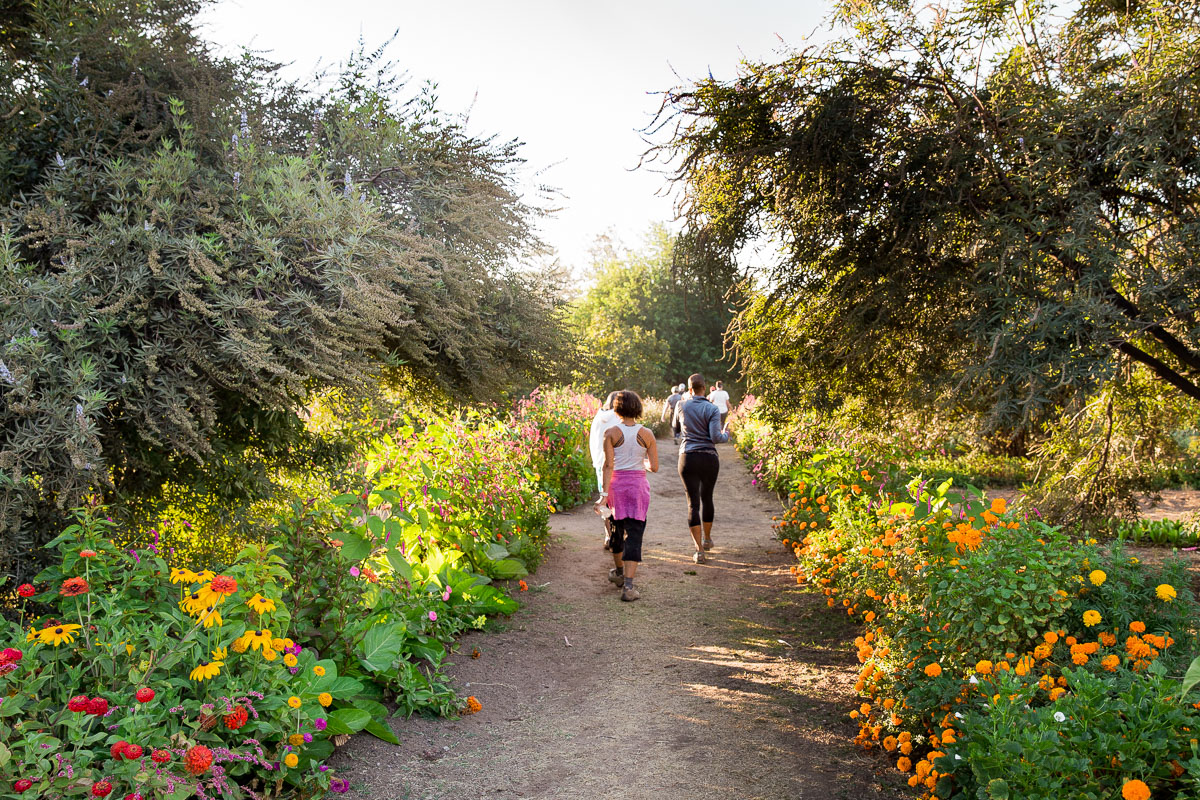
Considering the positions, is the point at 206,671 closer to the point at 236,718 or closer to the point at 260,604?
the point at 236,718

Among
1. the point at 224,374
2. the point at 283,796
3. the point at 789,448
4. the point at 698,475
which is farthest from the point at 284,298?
the point at 789,448

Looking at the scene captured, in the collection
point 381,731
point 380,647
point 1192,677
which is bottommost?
point 381,731

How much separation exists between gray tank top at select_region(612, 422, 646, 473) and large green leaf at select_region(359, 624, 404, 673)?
112 inches

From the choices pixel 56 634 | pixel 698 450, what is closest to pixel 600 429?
pixel 698 450

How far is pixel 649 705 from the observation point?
4.15 m

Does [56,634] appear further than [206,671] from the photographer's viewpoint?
No

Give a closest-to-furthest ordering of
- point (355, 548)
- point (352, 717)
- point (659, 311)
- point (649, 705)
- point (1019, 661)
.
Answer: point (1019, 661), point (352, 717), point (355, 548), point (649, 705), point (659, 311)

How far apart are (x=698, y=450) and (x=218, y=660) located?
17.9ft

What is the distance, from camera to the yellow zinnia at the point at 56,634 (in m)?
2.47

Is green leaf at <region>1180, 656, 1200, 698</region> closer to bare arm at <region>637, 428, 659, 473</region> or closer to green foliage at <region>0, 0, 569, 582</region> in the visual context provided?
green foliage at <region>0, 0, 569, 582</region>

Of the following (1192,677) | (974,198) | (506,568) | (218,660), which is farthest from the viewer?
(506,568)

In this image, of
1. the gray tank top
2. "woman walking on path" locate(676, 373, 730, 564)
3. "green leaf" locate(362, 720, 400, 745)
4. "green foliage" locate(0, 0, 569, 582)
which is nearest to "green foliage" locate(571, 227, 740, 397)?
"woman walking on path" locate(676, 373, 730, 564)

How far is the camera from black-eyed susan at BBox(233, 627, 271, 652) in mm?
2826

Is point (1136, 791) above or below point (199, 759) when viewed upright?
above
